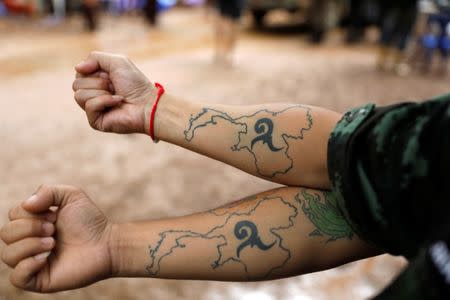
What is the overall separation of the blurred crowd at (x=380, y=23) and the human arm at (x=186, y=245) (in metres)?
2.63

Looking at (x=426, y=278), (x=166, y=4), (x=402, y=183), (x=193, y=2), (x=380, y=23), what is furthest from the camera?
(x=193, y=2)

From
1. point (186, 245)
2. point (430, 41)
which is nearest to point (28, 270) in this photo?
point (186, 245)

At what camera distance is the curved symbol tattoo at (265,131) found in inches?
29.1

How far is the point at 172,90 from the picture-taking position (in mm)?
2434

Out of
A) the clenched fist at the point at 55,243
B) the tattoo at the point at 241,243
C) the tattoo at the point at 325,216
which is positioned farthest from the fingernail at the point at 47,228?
the tattoo at the point at 325,216

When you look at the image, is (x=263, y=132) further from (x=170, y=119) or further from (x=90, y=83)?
(x=90, y=83)

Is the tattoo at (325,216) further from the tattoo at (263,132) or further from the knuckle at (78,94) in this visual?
the knuckle at (78,94)

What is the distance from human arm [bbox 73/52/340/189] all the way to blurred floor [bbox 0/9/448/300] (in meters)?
0.37

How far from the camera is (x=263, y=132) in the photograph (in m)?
0.75

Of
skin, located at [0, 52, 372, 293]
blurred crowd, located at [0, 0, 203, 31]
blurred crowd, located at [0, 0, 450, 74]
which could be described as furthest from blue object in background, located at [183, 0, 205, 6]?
skin, located at [0, 52, 372, 293]

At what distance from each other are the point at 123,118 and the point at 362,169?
0.43 meters

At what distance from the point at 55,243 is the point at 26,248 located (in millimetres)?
51

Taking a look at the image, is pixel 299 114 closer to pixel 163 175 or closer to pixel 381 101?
pixel 163 175

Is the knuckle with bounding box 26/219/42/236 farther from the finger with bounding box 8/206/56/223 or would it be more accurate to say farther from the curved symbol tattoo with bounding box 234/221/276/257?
the curved symbol tattoo with bounding box 234/221/276/257
